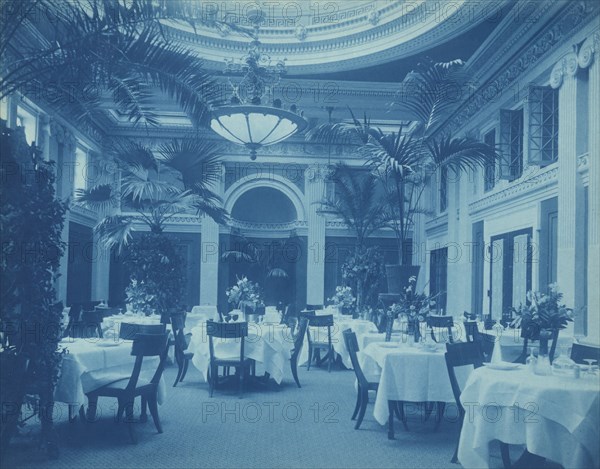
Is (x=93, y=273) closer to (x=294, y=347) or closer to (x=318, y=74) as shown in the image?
(x=318, y=74)

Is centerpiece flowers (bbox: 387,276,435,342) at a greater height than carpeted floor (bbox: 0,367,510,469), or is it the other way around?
centerpiece flowers (bbox: 387,276,435,342)

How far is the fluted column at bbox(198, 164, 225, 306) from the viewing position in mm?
15297

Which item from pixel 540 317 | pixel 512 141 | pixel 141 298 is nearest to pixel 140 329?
pixel 141 298

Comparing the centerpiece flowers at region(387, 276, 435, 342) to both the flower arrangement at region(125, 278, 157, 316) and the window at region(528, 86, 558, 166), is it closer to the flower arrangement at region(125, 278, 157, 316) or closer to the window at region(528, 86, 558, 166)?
the window at region(528, 86, 558, 166)

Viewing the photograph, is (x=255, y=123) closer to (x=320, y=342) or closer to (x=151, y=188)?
(x=151, y=188)

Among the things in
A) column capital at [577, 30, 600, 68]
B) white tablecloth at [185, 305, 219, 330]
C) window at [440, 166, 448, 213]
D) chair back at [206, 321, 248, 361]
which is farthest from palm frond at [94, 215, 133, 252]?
window at [440, 166, 448, 213]

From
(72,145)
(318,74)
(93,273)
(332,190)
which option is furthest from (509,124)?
(93,273)

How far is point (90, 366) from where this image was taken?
5094 mm

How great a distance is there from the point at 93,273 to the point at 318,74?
731 centimetres

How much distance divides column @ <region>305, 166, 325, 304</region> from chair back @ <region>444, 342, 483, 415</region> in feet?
35.9

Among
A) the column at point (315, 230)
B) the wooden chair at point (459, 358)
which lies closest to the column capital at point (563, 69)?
the wooden chair at point (459, 358)

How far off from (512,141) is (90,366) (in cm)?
778

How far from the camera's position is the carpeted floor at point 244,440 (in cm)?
450

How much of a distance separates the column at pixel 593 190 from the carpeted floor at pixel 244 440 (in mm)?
2638
